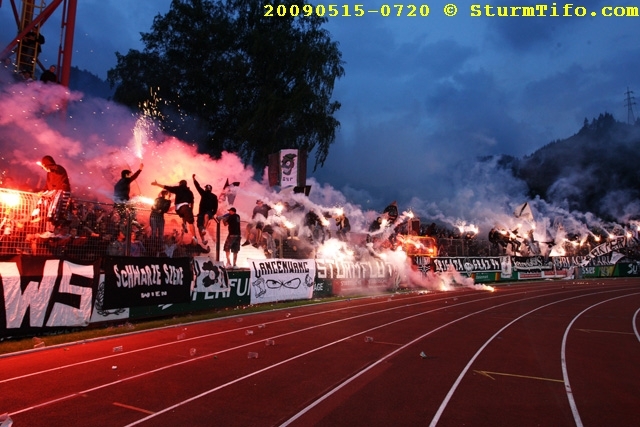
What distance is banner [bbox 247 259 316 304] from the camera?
17641mm

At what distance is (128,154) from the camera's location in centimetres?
2139

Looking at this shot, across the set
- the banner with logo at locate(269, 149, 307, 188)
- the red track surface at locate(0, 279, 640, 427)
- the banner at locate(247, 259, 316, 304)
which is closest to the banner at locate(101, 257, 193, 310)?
the red track surface at locate(0, 279, 640, 427)

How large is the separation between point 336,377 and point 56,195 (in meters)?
8.60

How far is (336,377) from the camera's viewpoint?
7.20 metres

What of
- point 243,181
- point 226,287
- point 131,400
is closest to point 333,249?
point 243,181

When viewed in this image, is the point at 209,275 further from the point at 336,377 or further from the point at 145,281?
the point at 336,377

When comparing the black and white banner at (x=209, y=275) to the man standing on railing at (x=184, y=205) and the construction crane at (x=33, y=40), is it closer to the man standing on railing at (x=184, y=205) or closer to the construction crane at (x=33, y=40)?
the man standing on railing at (x=184, y=205)

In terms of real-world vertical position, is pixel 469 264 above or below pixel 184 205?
below

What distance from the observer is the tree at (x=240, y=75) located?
93.0 ft

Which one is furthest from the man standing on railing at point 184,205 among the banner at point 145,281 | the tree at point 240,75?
the tree at point 240,75

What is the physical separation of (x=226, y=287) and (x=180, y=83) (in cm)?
1815

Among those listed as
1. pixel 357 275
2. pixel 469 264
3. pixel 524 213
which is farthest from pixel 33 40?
pixel 524 213

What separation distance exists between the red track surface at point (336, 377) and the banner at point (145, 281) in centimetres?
148

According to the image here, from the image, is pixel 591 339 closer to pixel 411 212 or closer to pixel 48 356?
pixel 48 356
